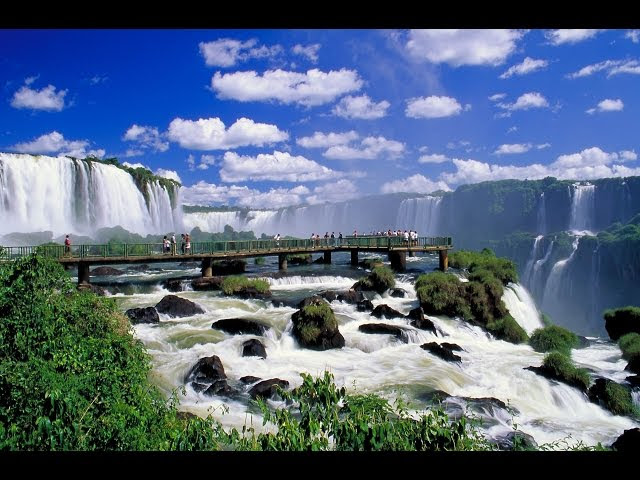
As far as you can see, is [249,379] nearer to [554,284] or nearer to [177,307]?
[177,307]

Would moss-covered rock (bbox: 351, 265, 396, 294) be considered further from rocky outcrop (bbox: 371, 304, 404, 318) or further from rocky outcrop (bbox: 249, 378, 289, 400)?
rocky outcrop (bbox: 249, 378, 289, 400)

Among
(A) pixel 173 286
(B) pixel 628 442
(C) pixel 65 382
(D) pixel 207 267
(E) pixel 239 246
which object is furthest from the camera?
(E) pixel 239 246

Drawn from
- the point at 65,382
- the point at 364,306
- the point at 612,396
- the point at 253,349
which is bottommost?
the point at 612,396

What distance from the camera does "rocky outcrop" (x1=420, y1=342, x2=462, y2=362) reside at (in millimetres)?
15479

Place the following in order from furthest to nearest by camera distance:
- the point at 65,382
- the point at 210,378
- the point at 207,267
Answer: the point at 207,267 < the point at 210,378 < the point at 65,382

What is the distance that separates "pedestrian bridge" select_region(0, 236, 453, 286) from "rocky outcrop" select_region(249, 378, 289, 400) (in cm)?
1502

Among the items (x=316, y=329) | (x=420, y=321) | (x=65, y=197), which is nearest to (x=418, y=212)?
(x=65, y=197)

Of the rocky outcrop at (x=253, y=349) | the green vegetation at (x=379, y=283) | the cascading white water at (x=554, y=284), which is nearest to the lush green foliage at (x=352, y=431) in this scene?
the rocky outcrop at (x=253, y=349)

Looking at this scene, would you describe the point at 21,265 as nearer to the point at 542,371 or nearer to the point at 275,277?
the point at 542,371

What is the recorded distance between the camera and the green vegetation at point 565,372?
13.9 metres

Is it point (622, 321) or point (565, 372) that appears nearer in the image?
point (565, 372)

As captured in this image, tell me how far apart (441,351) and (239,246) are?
1922 cm

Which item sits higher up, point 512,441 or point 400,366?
point 400,366

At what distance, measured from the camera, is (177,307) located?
19062mm
